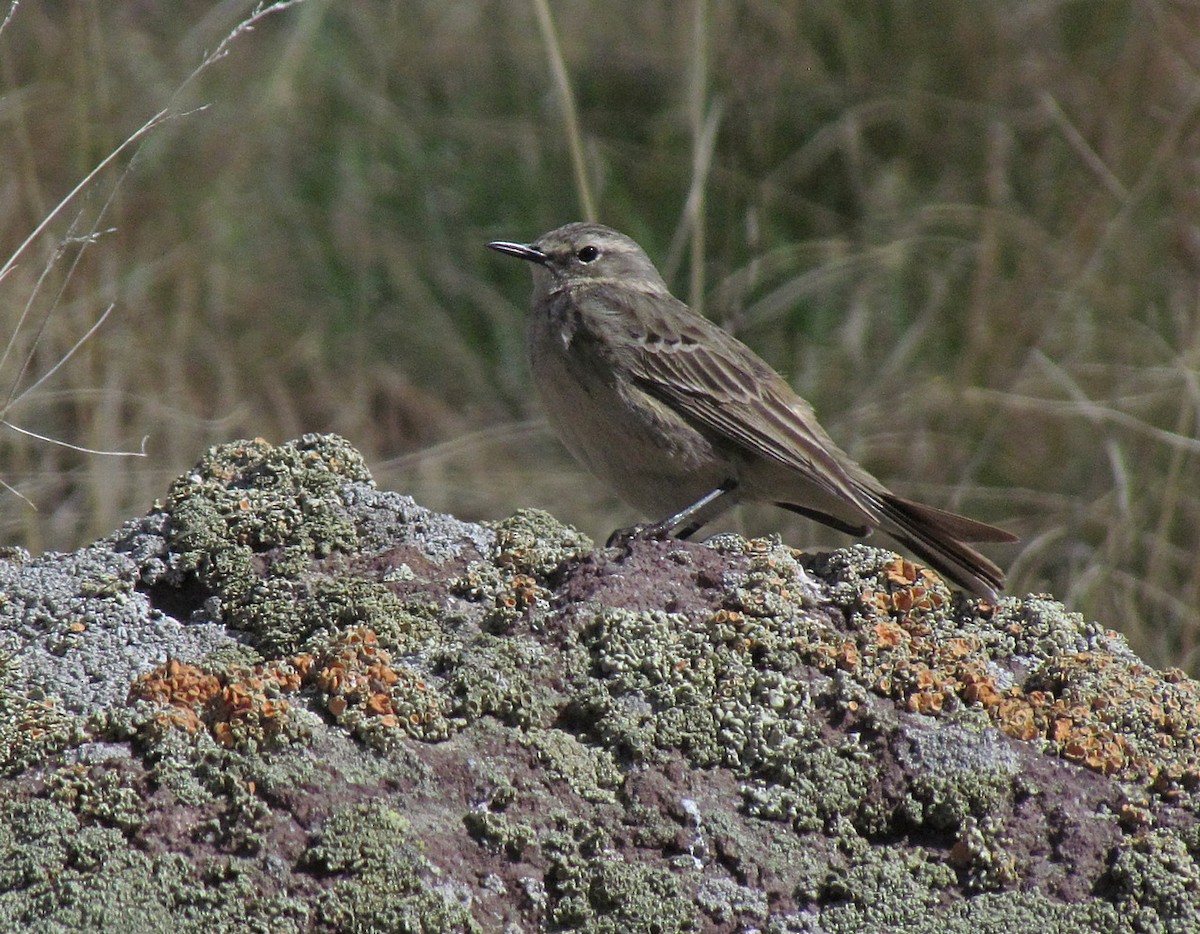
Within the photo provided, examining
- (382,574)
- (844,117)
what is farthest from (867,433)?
(382,574)

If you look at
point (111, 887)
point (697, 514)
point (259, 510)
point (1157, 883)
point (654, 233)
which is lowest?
point (697, 514)

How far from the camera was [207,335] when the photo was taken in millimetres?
8008

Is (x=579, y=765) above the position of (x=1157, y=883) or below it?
above

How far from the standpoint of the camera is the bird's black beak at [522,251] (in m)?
6.41

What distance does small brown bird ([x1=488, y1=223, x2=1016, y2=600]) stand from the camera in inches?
214

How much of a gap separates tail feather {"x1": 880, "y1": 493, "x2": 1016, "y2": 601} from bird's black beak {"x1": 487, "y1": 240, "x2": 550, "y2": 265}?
7.03 ft

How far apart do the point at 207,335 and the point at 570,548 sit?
16.1ft

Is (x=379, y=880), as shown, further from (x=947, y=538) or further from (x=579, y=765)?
Result: (x=947, y=538)

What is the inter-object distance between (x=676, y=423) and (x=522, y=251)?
1.37 m

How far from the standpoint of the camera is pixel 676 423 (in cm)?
552

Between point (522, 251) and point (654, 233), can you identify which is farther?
point (654, 233)

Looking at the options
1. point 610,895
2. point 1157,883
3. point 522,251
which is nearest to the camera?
point 610,895

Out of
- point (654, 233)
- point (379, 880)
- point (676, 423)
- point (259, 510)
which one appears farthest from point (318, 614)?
point (654, 233)

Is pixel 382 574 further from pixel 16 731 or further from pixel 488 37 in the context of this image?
pixel 488 37
